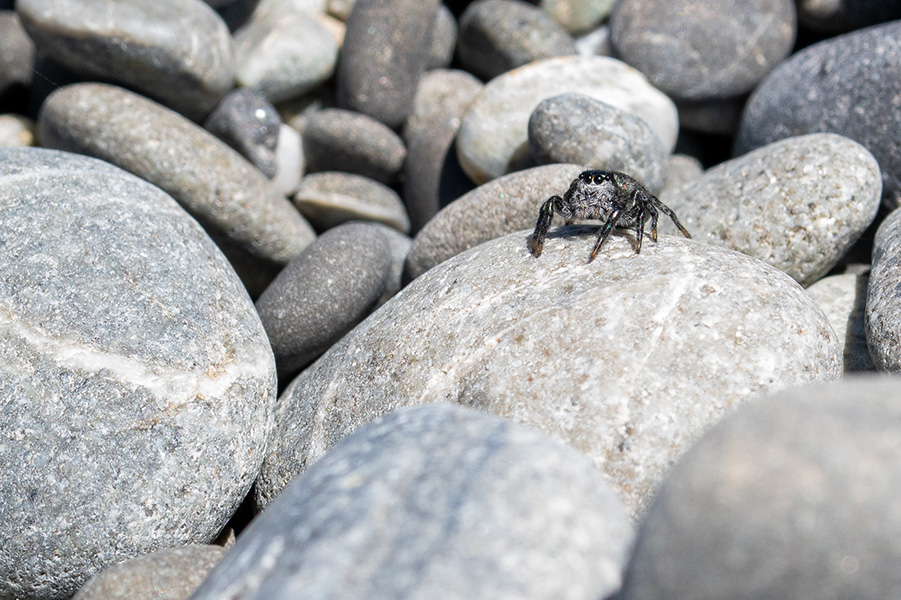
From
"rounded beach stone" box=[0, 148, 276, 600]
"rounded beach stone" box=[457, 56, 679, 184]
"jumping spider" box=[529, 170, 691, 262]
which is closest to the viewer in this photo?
"rounded beach stone" box=[0, 148, 276, 600]

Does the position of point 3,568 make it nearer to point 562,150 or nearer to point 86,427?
point 86,427

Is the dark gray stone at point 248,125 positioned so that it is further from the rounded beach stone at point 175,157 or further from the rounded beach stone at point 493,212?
the rounded beach stone at point 493,212

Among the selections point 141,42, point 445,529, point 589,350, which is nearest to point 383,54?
point 141,42

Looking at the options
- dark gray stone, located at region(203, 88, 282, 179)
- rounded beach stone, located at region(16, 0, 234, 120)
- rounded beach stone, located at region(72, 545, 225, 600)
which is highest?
rounded beach stone, located at region(16, 0, 234, 120)

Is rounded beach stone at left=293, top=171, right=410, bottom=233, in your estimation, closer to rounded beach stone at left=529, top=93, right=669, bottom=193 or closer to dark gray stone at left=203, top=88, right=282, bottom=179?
dark gray stone at left=203, top=88, right=282, bottom=179

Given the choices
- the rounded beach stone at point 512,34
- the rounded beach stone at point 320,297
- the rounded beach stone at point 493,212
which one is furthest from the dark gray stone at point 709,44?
the rounded beach stone at point 320,297

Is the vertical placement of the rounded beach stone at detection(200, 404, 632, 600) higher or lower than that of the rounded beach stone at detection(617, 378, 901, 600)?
lower

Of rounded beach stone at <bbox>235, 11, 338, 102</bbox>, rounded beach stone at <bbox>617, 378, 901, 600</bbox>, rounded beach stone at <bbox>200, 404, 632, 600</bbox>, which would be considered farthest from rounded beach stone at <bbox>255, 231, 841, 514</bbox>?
rounded beach stone at <bbox>235, 11, 338, 102</bbox>
